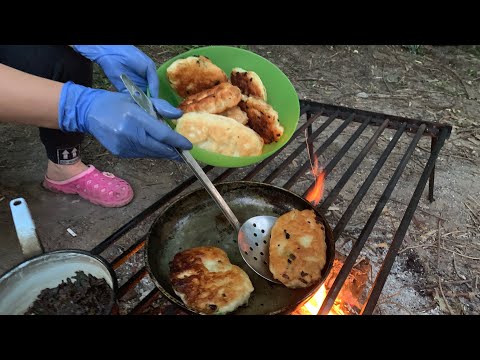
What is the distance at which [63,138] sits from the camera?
8.94 ft

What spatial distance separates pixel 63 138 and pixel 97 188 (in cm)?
41

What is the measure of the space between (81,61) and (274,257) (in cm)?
191

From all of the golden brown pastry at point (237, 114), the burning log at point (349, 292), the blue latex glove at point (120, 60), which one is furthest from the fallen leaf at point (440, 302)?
the blue latex glove at point (120, 60)

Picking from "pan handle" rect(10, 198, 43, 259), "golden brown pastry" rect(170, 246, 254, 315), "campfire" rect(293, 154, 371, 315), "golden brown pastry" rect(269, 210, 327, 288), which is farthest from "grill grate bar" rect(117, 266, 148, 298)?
"campfire" rect(293, 154, 371, 315)

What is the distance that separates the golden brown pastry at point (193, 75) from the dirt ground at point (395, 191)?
103cm

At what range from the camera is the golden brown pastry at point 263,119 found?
80.1 inches

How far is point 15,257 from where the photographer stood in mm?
2477

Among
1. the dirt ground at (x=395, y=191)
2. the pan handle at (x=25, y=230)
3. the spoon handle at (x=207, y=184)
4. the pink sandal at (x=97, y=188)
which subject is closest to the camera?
the pan handle at (x=25, y=230)

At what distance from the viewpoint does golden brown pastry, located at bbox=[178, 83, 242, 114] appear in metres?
2.01

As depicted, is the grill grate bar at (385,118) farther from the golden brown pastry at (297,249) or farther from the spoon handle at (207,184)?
the spoon handle at (207,184)

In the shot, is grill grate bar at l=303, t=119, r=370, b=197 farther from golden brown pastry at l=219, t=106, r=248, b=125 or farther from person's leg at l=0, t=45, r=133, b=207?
person's leg at l=0, t=45, r=133, b=207

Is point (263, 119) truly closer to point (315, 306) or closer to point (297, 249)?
point (297, 249)

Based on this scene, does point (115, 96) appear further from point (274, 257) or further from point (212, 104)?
point (274, 257)

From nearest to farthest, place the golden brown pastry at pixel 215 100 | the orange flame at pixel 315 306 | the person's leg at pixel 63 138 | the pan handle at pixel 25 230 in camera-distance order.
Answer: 1. the pan handle at pixel 25 230
2. the orange flame at pixel 315 306
3. the golden brown pastry at pixel 215 100
4. the person's leg at pixel 63 138
